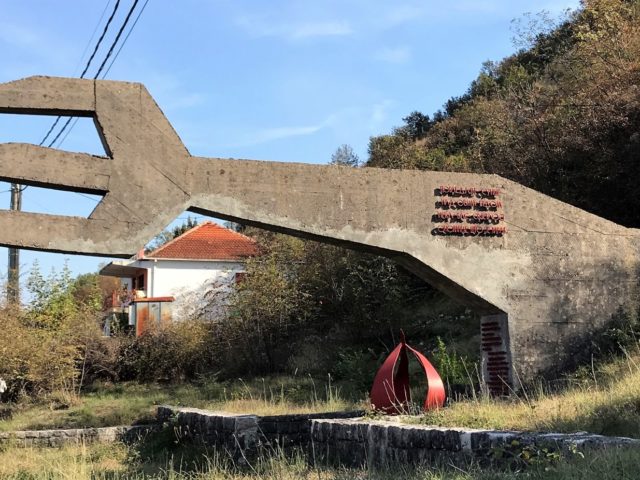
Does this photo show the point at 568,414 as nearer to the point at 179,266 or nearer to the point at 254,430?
the point at 254,430

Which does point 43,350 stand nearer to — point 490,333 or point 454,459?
point 490,333

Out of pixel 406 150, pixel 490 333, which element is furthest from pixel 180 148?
pixel 406 150

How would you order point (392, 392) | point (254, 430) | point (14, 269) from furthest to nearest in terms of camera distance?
point (14, 269), point (254, 430), point (392, 392)

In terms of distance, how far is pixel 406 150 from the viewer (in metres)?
→ 24.9

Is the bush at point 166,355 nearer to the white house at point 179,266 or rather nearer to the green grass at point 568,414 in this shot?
the white house at point 179,266

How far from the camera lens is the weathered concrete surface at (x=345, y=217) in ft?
30.0

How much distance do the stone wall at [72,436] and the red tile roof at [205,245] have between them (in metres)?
20.7

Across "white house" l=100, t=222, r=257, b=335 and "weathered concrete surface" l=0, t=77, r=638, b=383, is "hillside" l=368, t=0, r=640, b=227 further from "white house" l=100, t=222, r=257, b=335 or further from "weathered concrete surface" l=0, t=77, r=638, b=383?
"white house" l=100, t=222, r=257, b=335

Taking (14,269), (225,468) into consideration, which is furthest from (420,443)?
(14,269)

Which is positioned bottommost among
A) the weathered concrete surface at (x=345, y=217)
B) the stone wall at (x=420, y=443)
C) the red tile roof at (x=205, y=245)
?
the stone wall at (x=420, y=443)

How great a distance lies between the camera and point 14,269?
20906mm

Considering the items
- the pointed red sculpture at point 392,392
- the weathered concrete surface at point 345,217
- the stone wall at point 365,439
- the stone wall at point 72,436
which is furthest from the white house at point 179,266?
the pointed red sculpture at point 392,392

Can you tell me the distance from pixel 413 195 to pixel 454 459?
212 inches

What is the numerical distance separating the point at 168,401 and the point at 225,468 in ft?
27.3
